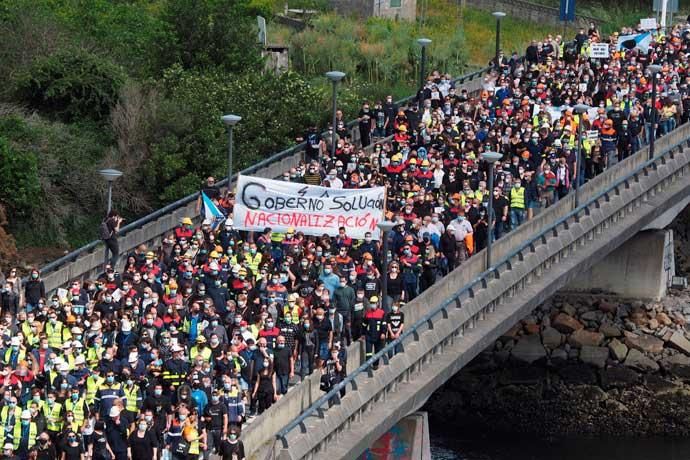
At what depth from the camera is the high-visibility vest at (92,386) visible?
3481 centimetres

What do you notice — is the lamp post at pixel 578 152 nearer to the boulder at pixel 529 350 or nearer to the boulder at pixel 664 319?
the boulder at pixel 529 350

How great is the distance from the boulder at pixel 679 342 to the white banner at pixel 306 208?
16488mm

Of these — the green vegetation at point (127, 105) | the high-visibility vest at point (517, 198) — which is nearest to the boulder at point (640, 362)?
the green vegetation at point (127, 105)

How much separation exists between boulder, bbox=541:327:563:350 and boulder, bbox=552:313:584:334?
16 centimetres

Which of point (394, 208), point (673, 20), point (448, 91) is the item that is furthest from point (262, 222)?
point (673, 20)

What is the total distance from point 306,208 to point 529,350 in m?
15.2

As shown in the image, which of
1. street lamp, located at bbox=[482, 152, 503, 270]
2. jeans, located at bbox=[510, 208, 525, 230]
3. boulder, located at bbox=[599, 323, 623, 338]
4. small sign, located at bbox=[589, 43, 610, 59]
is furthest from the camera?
boulder, located at bbox=[599, 323, 623, 338]

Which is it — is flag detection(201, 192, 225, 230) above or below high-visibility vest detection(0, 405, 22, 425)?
above

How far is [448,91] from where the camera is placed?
54.4m

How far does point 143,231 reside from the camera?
48375mm

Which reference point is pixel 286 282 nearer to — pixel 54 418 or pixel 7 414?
pixel 54 418

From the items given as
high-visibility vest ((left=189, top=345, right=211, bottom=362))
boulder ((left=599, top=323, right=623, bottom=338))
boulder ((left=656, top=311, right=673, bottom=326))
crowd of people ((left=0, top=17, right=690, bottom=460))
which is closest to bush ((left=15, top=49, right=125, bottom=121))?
crowd of people ((left=0, top=17, right=690, bottom=460))

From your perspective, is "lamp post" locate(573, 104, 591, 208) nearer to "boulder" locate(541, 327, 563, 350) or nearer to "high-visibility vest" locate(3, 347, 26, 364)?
"boulder" locate(541, 327, 563, 350)

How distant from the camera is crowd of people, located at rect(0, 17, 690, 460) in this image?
3438cm
